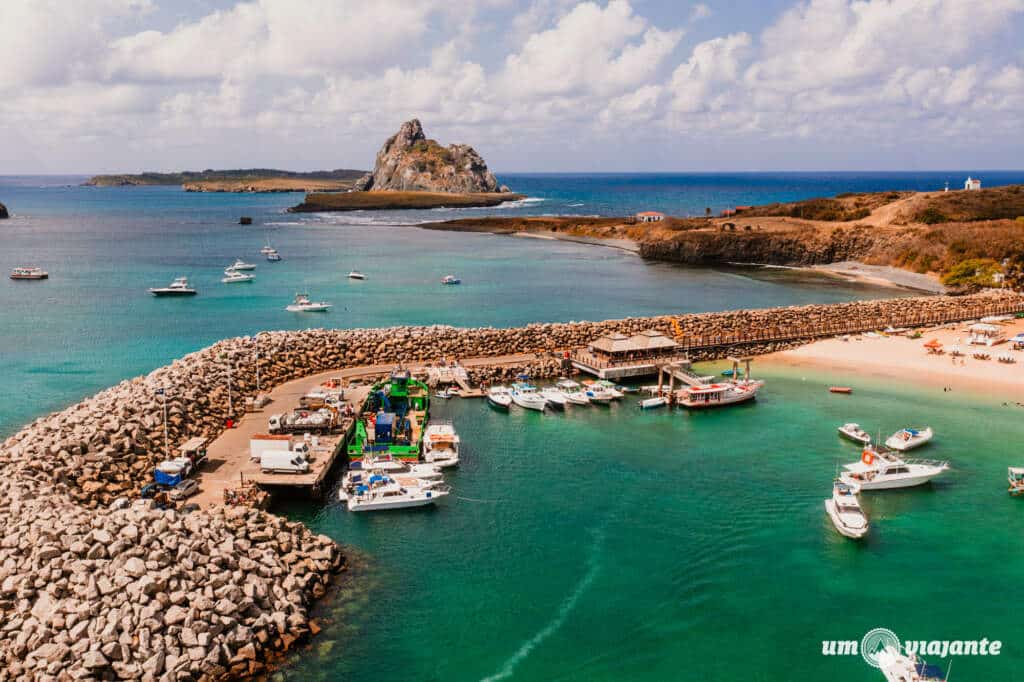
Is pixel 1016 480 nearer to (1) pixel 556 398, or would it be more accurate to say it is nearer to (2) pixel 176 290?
(1) pixel 556 398

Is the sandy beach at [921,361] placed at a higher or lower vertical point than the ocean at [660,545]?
higher

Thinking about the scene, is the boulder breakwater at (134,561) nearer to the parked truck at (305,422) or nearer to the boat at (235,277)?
the parked truck at (305,422)

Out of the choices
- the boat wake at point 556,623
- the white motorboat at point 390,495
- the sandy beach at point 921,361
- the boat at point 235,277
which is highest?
the boat at point 235,277

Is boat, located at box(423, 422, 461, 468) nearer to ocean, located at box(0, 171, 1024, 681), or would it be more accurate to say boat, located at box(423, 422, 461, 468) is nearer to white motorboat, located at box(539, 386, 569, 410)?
ocean, located at box(0, 171, 1024, 681)

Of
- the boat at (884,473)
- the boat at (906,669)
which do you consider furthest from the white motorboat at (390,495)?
the boat at (884,473)

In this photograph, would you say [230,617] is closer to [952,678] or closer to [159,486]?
[159,486]

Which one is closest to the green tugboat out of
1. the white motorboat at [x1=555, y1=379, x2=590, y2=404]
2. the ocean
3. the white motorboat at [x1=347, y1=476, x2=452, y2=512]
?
the ocean

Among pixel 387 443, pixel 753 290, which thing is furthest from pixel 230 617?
pixel 753 290
